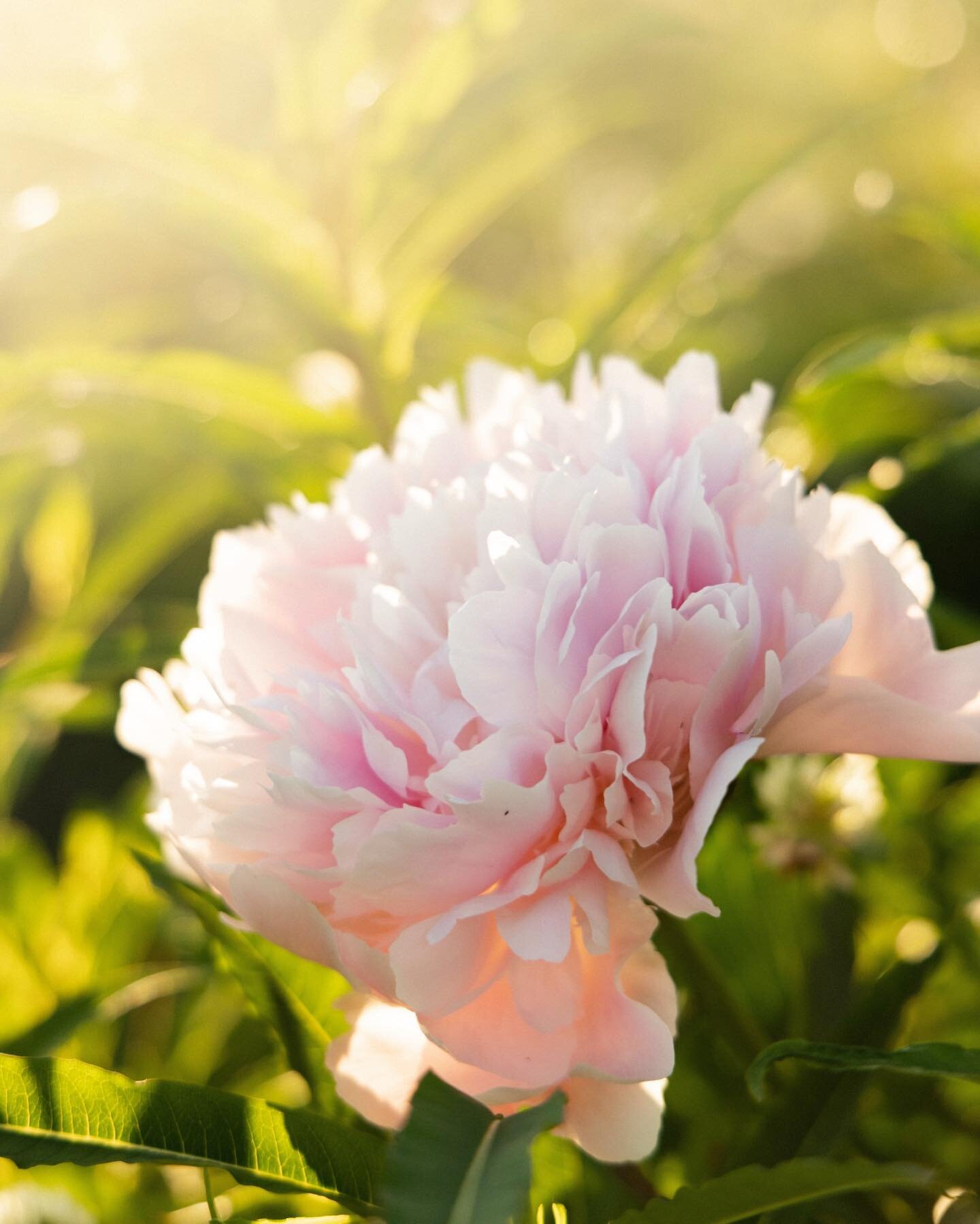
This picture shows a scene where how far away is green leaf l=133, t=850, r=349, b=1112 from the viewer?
0.32m

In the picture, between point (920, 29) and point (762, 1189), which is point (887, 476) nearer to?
point (762, 1189)

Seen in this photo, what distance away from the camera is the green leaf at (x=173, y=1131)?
0.82ft

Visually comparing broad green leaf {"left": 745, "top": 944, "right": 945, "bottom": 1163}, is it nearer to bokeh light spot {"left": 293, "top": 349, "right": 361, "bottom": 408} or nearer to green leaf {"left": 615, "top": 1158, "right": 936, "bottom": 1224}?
green leaf {"left": 615, "top": 1158, "right": 936, "bottom": 1224}

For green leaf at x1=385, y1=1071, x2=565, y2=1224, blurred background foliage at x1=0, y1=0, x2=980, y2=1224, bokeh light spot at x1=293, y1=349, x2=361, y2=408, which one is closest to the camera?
green leaf at x1=385, y1=1071, x2=565, y2=1224

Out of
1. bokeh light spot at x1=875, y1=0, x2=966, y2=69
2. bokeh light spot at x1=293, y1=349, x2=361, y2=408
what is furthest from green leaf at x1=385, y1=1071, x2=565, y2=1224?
bokeh light spot at x1=875, y1=0, x2=966, y2=69

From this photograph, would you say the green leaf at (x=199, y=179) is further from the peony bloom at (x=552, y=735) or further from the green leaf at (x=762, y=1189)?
the green leaf at (x=762, y=1189)

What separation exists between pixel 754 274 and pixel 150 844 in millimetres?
569

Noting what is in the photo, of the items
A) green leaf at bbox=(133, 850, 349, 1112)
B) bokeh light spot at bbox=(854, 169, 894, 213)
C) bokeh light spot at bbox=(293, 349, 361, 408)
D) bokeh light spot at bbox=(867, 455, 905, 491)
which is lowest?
green leaf at bbox=(133, 850, 349, 1112)

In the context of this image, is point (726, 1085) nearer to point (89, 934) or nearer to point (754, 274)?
point (89, 934)

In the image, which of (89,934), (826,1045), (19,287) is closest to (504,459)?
(826,1045)

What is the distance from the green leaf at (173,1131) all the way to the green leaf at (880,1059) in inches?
4.2

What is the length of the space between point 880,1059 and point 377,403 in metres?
0.40

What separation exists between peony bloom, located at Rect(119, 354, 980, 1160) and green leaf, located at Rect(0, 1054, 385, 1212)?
0.02m

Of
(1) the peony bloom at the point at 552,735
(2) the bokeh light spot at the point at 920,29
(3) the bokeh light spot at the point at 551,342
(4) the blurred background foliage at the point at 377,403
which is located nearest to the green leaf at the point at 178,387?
(4) the blurred background foliage at the point at 377,403
